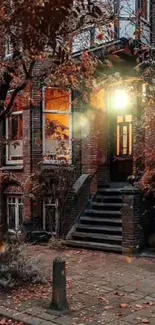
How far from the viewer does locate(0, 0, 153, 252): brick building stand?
37.9ft

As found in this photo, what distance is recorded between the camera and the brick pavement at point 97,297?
18.9ft

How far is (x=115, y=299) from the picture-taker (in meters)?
6.58

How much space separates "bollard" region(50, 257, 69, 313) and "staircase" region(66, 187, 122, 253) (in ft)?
14.6

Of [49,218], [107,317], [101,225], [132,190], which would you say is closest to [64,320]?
[107,317]

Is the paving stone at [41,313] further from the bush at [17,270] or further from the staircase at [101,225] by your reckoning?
the staircase at [101,225]

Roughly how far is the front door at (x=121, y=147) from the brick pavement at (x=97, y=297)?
4.23m

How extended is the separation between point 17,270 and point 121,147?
22.5ft

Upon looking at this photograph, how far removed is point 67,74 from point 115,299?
3.64m

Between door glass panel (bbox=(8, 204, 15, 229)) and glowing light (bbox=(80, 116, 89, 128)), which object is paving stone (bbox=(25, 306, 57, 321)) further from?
door glass panel (bbox=(8, 204, 15, 229))

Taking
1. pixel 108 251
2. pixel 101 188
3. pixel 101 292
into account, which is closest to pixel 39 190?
pixel 101 188

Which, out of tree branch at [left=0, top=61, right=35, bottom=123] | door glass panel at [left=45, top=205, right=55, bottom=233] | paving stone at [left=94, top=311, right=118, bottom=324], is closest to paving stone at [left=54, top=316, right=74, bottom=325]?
paving stone at [left=94, top=311, right=118, bottom=324]

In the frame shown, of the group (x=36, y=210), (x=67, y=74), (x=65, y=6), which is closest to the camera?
(x=65, y=6)

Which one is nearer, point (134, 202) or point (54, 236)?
point (134, 202)

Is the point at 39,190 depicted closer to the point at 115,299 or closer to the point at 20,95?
the point at 20,95
